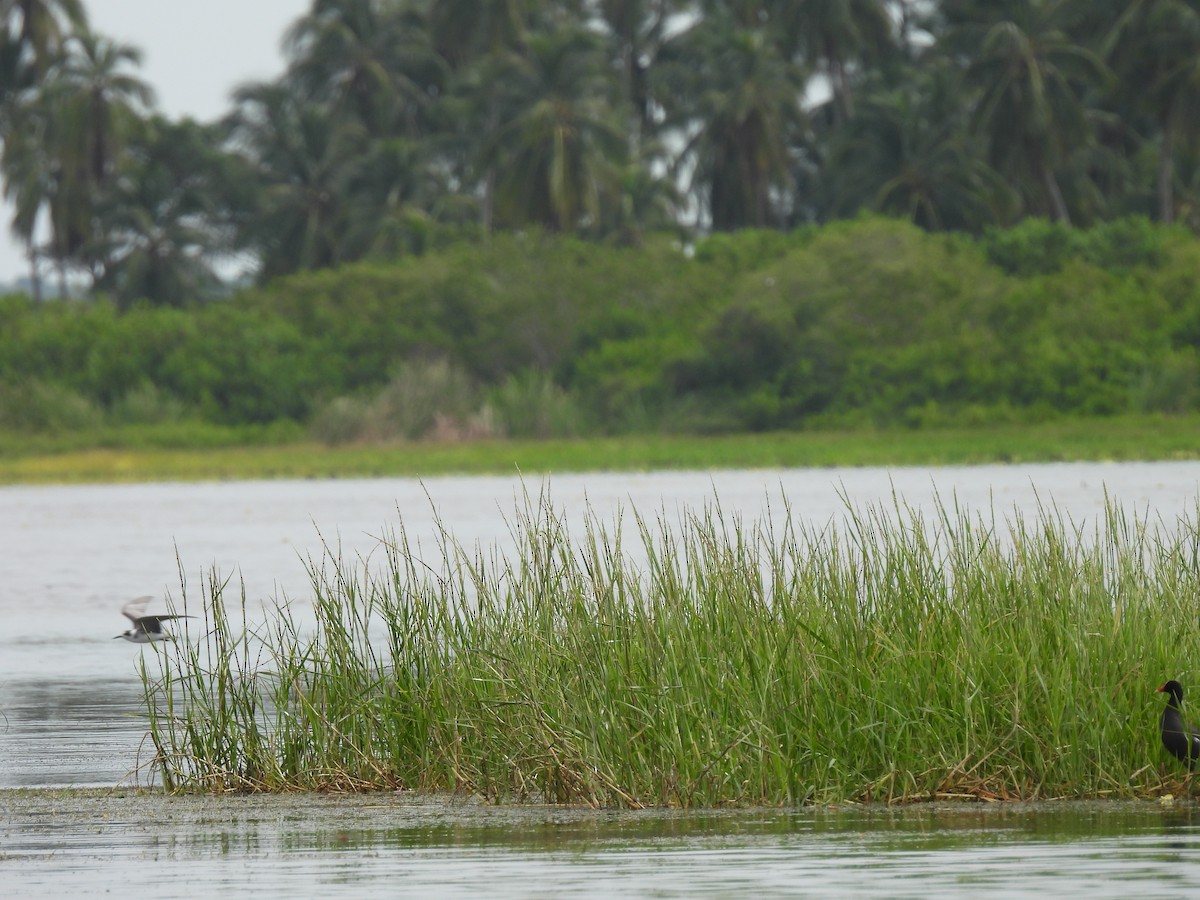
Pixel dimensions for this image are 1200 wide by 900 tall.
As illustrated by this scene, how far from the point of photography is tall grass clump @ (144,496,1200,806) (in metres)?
7.45

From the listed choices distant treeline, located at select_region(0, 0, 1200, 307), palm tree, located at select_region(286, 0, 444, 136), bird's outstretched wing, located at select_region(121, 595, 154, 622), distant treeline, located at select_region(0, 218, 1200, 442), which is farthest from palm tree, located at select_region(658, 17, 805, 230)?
bird's outstretched wing, located at select_region(121, 595, 154, 622)

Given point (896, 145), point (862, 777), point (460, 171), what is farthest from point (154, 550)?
point (460, 171)

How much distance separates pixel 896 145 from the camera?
2063 inches

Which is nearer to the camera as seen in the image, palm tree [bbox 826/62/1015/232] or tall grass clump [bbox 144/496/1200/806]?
tall grass clump [bbox 144/496/1200/806]

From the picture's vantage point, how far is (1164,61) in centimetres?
4775

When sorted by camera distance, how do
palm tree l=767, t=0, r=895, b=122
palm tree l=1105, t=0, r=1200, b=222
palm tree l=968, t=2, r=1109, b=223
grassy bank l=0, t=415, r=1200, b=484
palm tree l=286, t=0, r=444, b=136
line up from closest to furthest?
1. grassy bank l=0, t=415, r=1200, b=484
2. palm tree l=1105, t=0, r=1200, b=222
3. palm tree l=968, t=2, r=1109, b=223
4. palm tree l=767, t=0, r=895, b=122
5. palm tree l=286, t=0, r=444, b=136

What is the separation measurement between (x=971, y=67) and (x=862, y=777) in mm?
42963

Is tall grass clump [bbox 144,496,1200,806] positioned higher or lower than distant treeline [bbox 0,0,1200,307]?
lower

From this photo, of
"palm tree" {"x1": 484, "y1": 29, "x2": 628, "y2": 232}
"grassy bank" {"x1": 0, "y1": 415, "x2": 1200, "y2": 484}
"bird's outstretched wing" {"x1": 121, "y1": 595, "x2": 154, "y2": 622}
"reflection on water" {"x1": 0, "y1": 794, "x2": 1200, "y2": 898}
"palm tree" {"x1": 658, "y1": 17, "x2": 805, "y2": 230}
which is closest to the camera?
"reflection on water" {"x1": 0, "y1": 794, "x2": 1200, "y2": 898}

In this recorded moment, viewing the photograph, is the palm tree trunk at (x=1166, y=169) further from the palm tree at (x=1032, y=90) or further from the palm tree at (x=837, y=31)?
the palm tree at (x=837, y=31)

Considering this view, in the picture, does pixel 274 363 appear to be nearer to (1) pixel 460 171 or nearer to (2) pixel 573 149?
(2) pixel 573 149

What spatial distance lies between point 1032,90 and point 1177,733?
137 feet

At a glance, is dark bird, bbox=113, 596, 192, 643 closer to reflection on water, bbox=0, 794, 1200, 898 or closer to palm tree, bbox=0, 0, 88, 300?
reflection on water, bbox=0, 794, 1200, 898

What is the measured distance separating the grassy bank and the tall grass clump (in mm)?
22206
